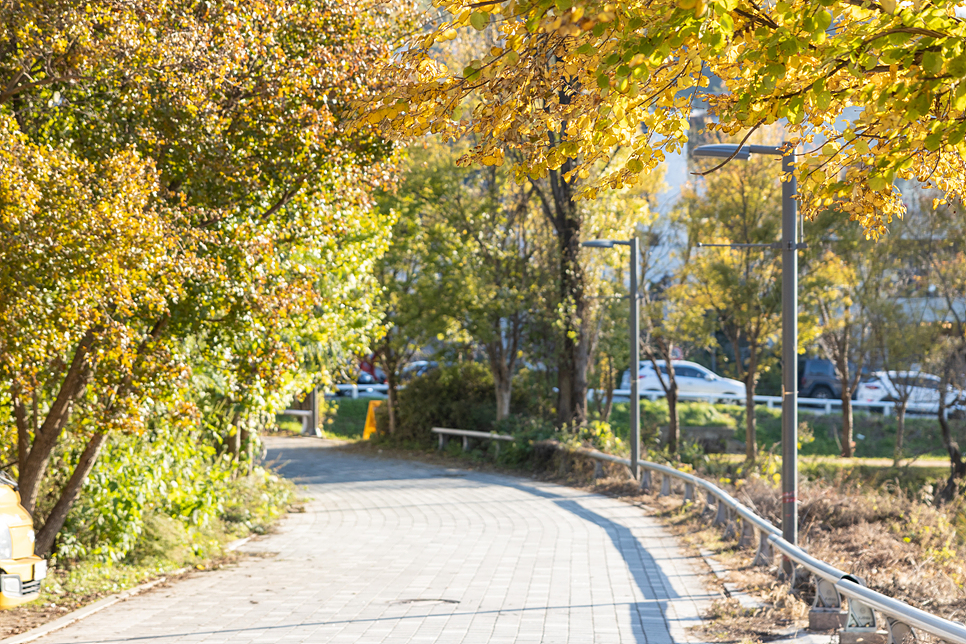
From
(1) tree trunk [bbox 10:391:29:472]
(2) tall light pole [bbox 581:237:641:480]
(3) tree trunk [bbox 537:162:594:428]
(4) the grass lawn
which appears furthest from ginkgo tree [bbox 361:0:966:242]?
(4) the grass lawn

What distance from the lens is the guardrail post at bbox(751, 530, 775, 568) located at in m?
10.1

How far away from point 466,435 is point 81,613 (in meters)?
17.0

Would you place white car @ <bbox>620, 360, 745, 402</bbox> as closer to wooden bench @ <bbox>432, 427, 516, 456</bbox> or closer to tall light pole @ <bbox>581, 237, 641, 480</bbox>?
wooden bench @ <bbox>432, 427, 516, 456</bbox>

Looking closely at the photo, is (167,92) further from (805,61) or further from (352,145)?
(805,61)

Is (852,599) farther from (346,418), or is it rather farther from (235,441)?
(346,418)

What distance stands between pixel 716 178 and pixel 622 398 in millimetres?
15819

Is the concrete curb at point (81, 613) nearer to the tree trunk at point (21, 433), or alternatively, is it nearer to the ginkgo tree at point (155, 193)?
the ginkgo tree at point (155, 193)

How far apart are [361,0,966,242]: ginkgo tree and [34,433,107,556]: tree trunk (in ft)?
17.9

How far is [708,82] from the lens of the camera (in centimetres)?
500

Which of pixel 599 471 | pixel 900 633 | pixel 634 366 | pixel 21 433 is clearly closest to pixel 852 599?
pixel 900 633

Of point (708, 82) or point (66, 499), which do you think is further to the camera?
point (66, 499)

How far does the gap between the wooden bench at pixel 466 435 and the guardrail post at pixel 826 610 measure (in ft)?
48.6

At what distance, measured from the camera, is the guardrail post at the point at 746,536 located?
36.9ft

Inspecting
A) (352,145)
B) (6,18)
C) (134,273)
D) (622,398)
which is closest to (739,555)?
(352,145)
